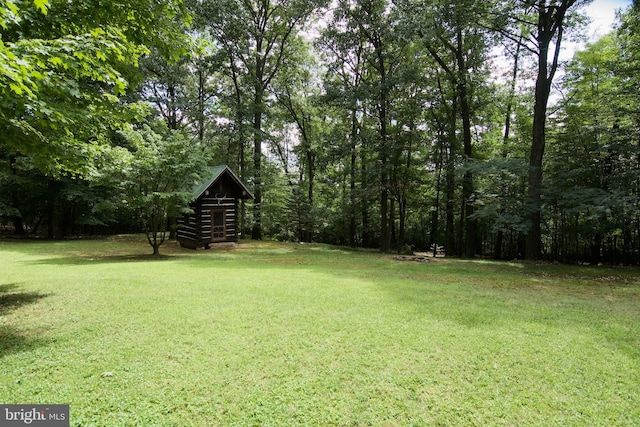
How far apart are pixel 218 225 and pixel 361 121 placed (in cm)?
1328

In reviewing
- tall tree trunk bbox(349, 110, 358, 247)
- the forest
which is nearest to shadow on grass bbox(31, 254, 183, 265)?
the forest

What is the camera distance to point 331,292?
22.8ft

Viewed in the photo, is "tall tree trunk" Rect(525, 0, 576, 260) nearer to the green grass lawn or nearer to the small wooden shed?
the green grass lawn

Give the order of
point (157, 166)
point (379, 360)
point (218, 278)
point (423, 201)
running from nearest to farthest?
point (379, 360) → point (218, 278) → point (157, 166) → point (423, 201)

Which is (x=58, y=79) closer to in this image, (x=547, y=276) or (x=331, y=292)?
(x=331, y=292)

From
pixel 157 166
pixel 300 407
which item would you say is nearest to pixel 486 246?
pixel 157 166

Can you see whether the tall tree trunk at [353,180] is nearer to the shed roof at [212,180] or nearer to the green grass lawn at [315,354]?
the shed roof at [212,180]

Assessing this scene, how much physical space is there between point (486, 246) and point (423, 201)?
214 inches

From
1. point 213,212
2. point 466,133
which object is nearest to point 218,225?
point 213,212

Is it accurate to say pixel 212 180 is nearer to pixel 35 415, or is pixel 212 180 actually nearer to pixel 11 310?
pixel 11 310

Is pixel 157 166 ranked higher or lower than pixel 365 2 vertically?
lower

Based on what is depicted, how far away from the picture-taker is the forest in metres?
5.41

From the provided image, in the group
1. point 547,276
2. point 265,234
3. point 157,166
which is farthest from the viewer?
point 265,234

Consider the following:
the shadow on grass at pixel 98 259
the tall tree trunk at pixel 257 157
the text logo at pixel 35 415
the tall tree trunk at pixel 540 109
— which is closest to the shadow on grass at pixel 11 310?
the text logo at pixel 35 415
